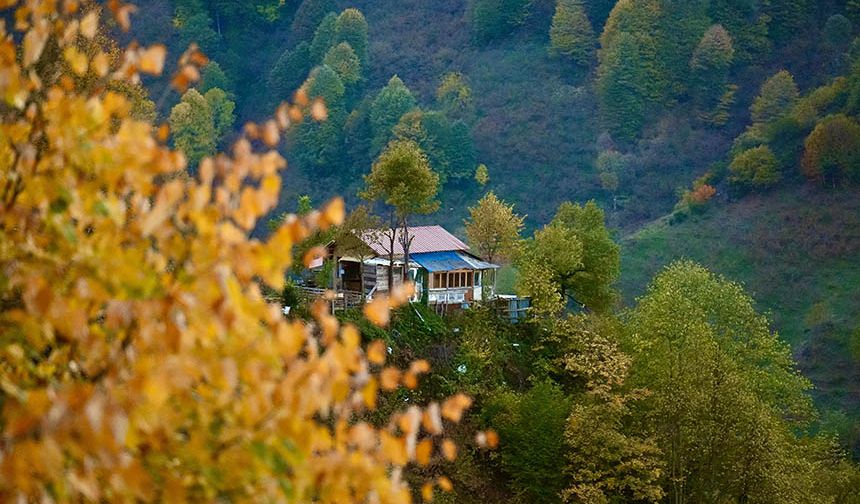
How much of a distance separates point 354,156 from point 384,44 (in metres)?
14.3

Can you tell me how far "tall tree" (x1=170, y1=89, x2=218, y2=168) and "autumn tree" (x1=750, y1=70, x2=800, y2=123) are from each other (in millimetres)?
35909

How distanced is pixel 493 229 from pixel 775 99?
4018cm

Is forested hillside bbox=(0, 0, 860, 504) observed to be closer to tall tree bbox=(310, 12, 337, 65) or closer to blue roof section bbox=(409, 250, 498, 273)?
blue roof section bbox=(409, 250, 498, 273)

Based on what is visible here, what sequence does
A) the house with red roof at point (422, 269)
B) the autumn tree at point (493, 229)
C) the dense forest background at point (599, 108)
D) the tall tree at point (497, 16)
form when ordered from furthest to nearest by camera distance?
the tall tree at point (497, 16), the dense forest background at point (599, 108), the autumn tree at point (493, 229), the house with red roof at point (422, 269)

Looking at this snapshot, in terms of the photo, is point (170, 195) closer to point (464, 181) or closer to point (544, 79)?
point (464, 181)

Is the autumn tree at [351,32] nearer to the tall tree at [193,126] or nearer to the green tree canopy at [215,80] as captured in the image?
the green tree canopy at [215,80]

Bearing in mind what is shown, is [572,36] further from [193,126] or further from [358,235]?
[358,235]

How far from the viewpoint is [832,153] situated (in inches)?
2366

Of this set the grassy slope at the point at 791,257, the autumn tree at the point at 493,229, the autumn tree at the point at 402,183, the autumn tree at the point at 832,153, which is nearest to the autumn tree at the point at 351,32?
the grassy slope at the point at 791,257

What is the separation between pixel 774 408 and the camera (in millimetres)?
32281

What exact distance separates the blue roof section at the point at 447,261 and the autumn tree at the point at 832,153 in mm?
33211

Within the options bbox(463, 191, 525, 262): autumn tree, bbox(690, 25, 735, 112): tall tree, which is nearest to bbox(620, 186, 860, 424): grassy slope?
bbox(690, 25, 735, 112): tall tree

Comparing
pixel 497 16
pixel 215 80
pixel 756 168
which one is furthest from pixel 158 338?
pixel 497 16

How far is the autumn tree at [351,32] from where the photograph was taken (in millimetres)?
80500
